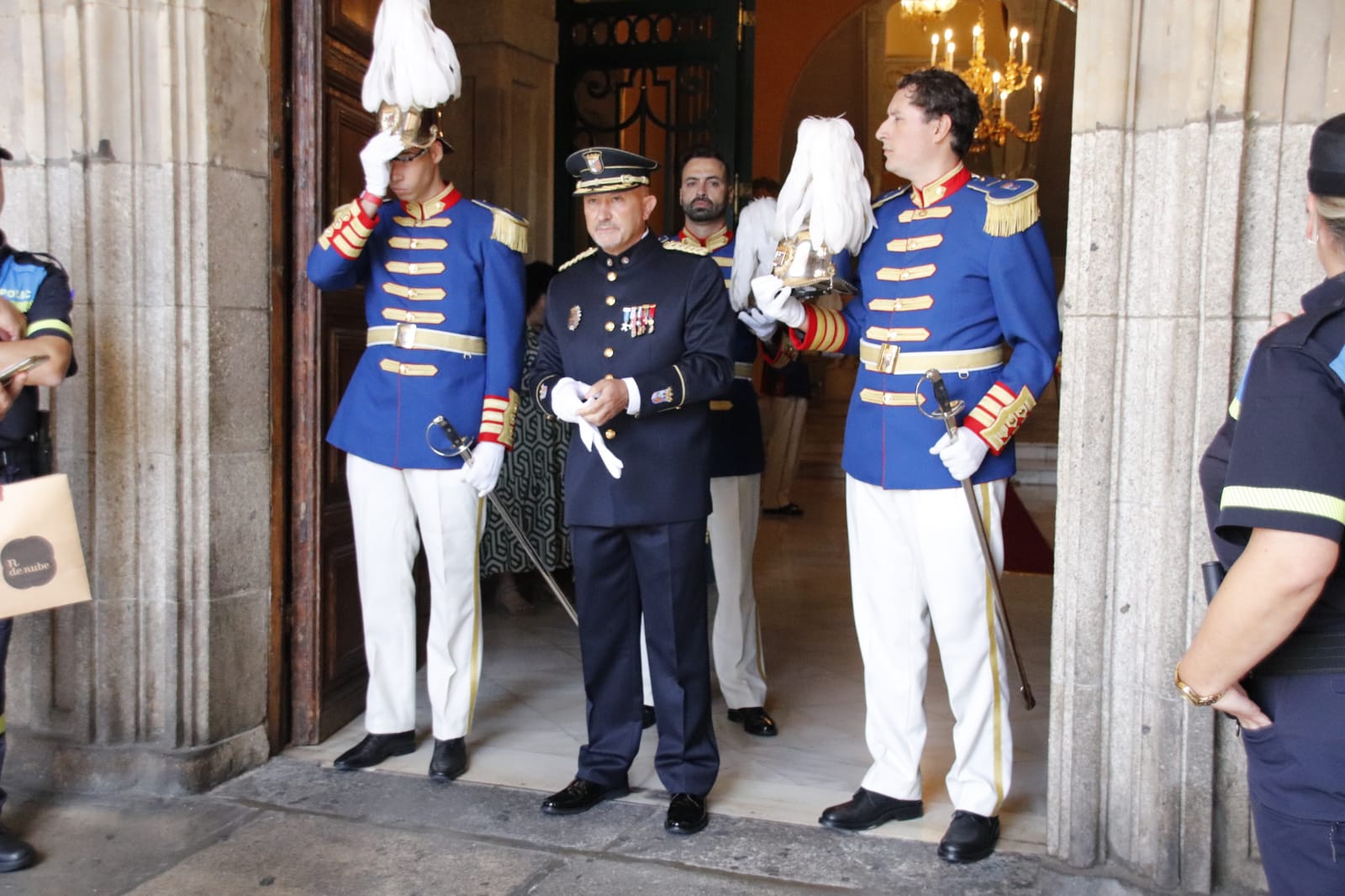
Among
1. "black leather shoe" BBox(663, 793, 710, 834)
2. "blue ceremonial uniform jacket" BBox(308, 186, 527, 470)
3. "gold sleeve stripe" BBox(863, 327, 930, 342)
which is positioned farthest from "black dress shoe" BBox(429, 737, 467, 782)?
"gold sleeve stripe" BBox(863, 327, 930, 342)

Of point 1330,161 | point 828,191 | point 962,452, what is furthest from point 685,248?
point 1330,161

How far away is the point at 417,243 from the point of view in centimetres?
378

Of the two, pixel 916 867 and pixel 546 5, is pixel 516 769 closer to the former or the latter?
pixel 916 867

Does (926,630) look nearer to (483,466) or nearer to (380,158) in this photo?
(483,466)

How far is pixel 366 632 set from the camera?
12.8ft

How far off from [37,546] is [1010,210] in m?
2.45

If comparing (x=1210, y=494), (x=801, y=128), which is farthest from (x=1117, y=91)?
(x=1210, y=494)

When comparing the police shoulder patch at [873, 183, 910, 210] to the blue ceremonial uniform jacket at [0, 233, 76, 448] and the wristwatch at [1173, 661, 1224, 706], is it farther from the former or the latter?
the blue ceremonial uniform jacket at [0, 233, 76, 448]

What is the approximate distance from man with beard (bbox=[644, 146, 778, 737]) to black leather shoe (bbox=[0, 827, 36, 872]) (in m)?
1.88

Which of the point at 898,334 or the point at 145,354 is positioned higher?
the point at 898,334

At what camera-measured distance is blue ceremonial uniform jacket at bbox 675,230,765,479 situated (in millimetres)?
4184

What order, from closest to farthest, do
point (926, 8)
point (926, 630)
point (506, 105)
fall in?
1. point (926, 630)
2. point (506, 105)
3. point (926, 8)

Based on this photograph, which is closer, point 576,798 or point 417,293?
point 576,798

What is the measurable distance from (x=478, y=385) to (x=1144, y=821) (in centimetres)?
213
